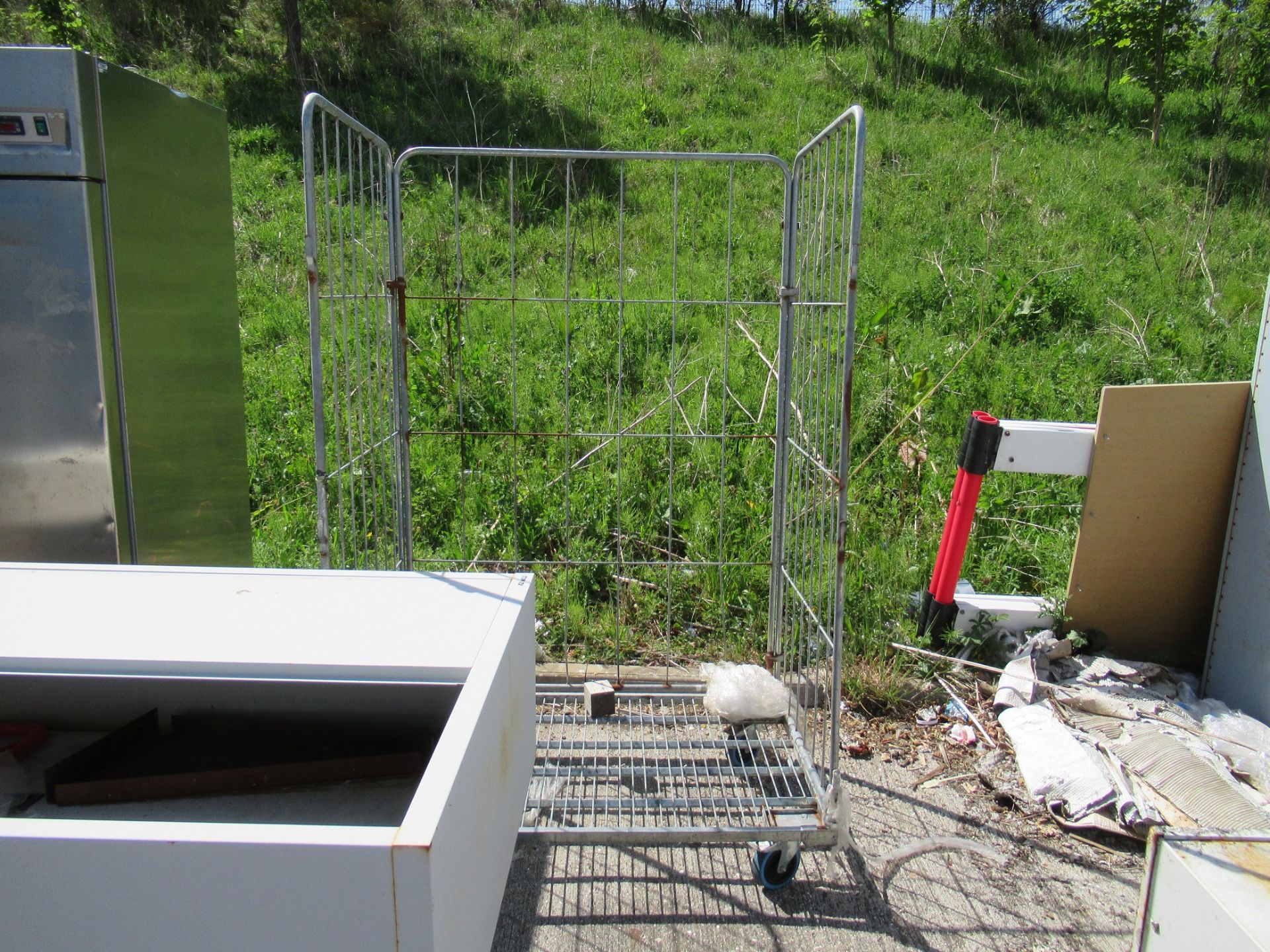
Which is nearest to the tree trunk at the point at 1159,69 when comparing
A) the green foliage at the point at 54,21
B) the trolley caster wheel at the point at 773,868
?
the trolley caster wheel at the point at 773,868

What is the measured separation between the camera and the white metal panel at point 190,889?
2.98ft

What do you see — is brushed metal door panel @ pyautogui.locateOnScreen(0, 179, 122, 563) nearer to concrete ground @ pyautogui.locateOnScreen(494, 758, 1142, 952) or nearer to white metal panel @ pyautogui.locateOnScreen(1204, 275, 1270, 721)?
concrete ground @ pyautogui.locateOnScreen(494, 758, 1142, 952)

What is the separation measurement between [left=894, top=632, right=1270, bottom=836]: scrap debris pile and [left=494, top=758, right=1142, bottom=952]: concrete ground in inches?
5.9

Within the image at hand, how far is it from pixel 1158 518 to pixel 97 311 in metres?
3.92

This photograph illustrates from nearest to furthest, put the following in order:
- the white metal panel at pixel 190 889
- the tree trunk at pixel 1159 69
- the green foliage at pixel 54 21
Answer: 1. the white metal panel at pixel 190 889
2. the green foliage at pixel 54 21
3. the tree trunk at pixel 1159 69

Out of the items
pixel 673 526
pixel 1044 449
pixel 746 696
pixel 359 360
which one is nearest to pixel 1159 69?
pixel 1044 449

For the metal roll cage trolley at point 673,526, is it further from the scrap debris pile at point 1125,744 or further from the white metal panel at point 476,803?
the white metal panel at point 476,803

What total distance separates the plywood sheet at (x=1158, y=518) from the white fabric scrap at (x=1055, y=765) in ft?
2.41

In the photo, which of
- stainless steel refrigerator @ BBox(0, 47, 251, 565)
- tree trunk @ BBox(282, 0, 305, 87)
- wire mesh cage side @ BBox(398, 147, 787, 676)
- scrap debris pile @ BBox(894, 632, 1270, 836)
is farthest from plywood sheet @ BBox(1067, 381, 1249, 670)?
tree trunk @ BBox(282, 0, 305, 87)

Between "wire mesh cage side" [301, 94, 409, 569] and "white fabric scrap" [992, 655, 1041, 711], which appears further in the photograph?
"white fabric scrap" [992, 655, 1041, 711]

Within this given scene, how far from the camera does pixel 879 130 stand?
987cm

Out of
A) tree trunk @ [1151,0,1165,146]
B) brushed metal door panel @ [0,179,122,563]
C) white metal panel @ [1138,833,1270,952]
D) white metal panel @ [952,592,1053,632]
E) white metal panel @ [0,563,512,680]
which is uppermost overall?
tree trunk @ [1151,0,1165,146]

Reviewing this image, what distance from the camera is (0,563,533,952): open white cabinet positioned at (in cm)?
91

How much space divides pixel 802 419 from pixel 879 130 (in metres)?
8.03
